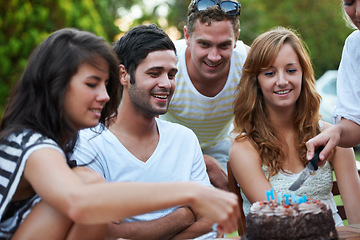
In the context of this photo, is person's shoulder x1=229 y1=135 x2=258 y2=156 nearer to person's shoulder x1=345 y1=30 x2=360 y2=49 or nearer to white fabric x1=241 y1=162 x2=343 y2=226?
white fabric x1=241 y1=162 x2=343 y2=226

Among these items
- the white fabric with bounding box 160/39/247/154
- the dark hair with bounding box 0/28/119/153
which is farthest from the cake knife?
the dark hair with bounding box 0/28/119/153

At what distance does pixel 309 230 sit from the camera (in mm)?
2691

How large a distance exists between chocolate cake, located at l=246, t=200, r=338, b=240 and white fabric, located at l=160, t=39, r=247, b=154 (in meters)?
1.99

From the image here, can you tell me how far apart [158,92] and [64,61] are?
4.23ft

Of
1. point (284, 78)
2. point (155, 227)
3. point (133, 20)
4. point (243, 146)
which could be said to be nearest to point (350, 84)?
point (284, 78)

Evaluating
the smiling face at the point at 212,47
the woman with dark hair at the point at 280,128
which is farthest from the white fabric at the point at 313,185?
the smiling face at the point at 212,47

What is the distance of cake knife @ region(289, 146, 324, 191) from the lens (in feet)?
11.0

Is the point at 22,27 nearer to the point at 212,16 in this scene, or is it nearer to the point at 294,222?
the point at 212,16

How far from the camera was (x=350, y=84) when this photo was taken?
393 centimetres

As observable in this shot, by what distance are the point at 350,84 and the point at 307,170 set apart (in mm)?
821

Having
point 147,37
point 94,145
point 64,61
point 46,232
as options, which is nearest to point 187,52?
point 147,37

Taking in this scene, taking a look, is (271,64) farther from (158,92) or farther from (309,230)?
(309,230)

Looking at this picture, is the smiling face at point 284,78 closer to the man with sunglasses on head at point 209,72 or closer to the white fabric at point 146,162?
the man with sunglasses on head at point 209,72

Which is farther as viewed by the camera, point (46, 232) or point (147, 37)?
point (147, 37)
